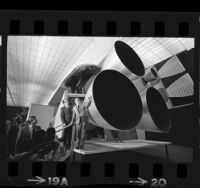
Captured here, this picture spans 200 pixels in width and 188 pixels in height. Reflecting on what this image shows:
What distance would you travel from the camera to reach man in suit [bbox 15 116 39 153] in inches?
163

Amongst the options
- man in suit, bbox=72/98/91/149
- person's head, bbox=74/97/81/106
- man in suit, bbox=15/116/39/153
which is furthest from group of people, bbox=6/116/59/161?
person's head, bbox=74/97/81/106

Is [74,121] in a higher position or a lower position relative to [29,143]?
higher

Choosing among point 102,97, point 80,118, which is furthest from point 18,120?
point 102,97

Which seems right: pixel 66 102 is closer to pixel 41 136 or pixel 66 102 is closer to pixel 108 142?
pixel 41 136

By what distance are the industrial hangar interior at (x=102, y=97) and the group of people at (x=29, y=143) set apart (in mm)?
11

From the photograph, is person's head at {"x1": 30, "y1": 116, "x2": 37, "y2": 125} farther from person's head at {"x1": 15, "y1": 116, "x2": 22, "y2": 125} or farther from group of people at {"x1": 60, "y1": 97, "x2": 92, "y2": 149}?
group of people at {"x1": 60, "y1": 97, "x2": 92, "y2": 149}

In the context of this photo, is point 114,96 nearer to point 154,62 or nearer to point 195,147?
point 154,62

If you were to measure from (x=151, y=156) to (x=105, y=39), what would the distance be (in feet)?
4.43

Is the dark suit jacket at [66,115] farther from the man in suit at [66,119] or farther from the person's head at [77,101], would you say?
the person's head at [77,101]

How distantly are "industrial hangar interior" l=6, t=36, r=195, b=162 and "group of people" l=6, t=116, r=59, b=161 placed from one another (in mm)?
11

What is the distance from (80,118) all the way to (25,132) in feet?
2.06

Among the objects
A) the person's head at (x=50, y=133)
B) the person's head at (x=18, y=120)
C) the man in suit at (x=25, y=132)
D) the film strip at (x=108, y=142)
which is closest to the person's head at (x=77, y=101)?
the film strip at (x=108, y=142)

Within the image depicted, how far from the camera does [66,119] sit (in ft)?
13.6

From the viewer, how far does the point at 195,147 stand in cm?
403
